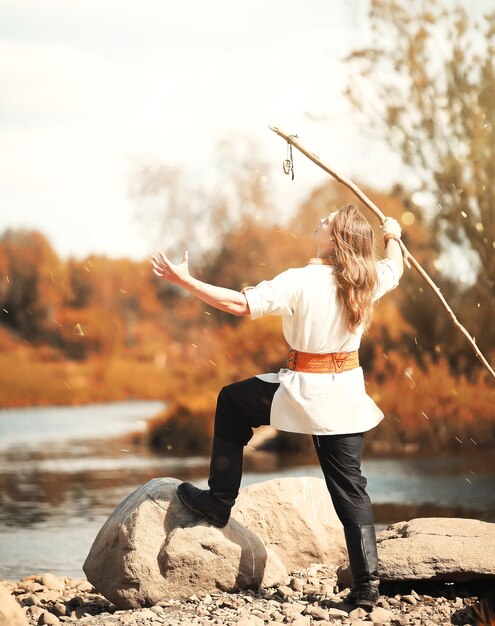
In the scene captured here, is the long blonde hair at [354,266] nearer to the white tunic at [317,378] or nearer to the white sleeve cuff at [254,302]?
the white tunic at [317,378]

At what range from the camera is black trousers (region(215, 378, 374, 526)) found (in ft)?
16.4

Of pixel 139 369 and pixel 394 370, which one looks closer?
pixel 394 370

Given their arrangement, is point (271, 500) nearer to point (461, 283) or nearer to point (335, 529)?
point (335, 529)

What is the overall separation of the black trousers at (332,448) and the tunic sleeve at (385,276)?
69cm

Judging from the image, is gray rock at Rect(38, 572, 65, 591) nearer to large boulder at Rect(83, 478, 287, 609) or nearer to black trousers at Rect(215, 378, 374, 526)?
large boulder at Rect(83, 478, 287, 609)

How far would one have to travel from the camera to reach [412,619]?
16.1ft

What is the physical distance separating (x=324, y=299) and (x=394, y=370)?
10089mm

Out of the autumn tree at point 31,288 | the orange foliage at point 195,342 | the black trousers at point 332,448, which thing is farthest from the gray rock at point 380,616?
the autumn tree at point 31,288

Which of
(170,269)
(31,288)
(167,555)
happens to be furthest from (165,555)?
(31,288)

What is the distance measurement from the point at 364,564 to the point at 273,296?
134cm

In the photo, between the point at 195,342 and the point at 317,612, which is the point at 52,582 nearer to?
the point at 317,612

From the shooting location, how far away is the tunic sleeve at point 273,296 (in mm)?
4703

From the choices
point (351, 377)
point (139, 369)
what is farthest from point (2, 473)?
point (139, 369)

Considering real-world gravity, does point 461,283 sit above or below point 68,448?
above
